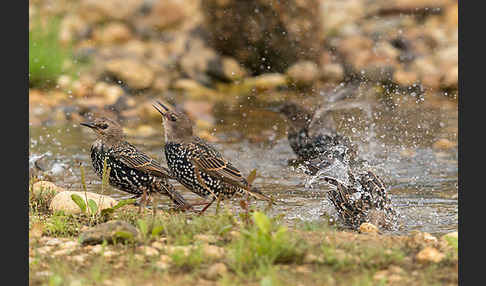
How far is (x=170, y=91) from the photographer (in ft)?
38.3

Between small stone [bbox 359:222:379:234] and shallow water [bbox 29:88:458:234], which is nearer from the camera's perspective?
small stone [bbox 359:222:379:234]

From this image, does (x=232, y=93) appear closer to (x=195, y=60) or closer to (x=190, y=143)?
→ (x=195, y=60)

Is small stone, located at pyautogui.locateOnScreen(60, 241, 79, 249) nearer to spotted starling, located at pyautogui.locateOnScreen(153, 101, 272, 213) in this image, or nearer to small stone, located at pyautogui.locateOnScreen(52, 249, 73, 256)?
small stone, located at pyautogui.locateOnScreen(52, 249, 73, 256)

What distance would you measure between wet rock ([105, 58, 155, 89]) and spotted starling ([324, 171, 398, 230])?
19.9ft

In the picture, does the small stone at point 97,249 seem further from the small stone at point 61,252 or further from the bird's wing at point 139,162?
the bird's wing at point 139,162

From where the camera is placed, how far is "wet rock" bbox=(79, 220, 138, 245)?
4625 millimetres

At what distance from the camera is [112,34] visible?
1348cm

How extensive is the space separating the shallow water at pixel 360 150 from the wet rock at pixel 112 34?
3.39 meters

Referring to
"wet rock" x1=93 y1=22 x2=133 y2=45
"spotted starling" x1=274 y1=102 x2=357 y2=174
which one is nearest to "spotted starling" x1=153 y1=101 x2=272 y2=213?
"spotted starling" x1=274 y1=102 x2=357 y2=174

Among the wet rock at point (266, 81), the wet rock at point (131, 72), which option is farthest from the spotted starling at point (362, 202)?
A: the wet rock at point (131, 72)

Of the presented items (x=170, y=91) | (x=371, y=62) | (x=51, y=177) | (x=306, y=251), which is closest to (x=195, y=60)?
(x=170, y=91)

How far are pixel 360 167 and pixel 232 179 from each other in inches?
67.3

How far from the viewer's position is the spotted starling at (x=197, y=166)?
6.23 meters

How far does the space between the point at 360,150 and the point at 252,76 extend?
3.41 meters
